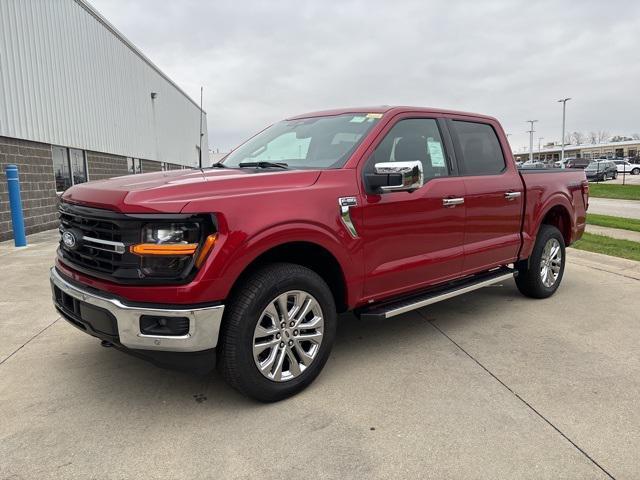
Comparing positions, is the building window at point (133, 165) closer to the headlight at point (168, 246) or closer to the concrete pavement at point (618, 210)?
the concrete pavement at point (618, 210)

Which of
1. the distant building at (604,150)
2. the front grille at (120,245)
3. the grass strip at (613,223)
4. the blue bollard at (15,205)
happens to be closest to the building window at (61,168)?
the blue bollard at (15,205)

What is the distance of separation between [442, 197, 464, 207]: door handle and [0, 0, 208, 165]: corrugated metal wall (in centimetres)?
979

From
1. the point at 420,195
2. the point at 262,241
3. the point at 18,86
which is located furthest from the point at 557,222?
the point at 18,86

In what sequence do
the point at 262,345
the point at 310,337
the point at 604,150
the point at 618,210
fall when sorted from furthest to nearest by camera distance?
the point at 604,150 → the point at 618,210 → the point at 310,337 → the point at 262,345

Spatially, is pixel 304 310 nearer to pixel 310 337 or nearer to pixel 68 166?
pixel 310 337

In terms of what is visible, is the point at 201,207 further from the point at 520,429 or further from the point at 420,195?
the point at 520,429

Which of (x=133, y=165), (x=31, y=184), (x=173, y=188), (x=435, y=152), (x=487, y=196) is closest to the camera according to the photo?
(x=173, y=188)

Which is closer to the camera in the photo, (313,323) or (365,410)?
(365,410)

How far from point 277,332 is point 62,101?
41.4ft

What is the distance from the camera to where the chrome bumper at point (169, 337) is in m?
2.59

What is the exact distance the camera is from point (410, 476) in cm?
232

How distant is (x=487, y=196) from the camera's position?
14.3 feet

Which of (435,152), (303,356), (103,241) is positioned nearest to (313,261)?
(303,356)

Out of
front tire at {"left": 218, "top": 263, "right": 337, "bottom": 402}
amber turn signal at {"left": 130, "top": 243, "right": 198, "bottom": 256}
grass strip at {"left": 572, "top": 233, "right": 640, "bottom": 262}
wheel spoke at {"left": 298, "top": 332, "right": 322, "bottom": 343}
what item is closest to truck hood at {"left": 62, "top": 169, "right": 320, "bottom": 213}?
amber turn signal at {"left": 130, "top": 243, "right": 198, "bottom": 256}
